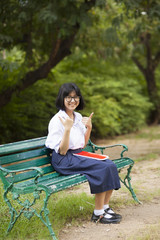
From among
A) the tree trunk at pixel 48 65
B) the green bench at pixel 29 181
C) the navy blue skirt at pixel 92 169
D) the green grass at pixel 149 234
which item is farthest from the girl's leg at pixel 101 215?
the tree trunk at pixel 48 65

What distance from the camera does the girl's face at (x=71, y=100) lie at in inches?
157

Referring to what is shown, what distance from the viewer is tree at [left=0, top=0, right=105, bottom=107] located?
6.93 m

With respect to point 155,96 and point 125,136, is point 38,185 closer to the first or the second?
point 125,136

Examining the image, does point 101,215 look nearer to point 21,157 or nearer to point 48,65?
point 21,157

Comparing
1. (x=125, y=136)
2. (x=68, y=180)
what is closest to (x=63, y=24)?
(x=68, y=180)

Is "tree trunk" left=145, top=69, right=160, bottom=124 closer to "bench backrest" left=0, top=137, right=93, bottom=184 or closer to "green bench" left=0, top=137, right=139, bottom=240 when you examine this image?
"green bench" left=0, top=137, right=139, bottom=240

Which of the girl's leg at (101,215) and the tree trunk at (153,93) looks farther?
the tree trunk at (153,93)

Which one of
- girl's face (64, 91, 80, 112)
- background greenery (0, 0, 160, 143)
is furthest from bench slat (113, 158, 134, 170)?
background greenery (0, 0, 160, 143)

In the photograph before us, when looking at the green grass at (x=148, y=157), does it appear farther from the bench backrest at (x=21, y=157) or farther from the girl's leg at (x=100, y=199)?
the girl's leg at (x=100, y=199)

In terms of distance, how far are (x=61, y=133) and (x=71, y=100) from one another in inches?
16.2

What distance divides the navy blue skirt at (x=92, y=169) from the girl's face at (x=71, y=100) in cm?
53

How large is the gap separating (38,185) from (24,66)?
18.6 feet

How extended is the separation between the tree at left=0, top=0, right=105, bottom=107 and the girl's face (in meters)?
2.93

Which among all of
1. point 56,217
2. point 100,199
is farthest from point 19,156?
point 100,199
